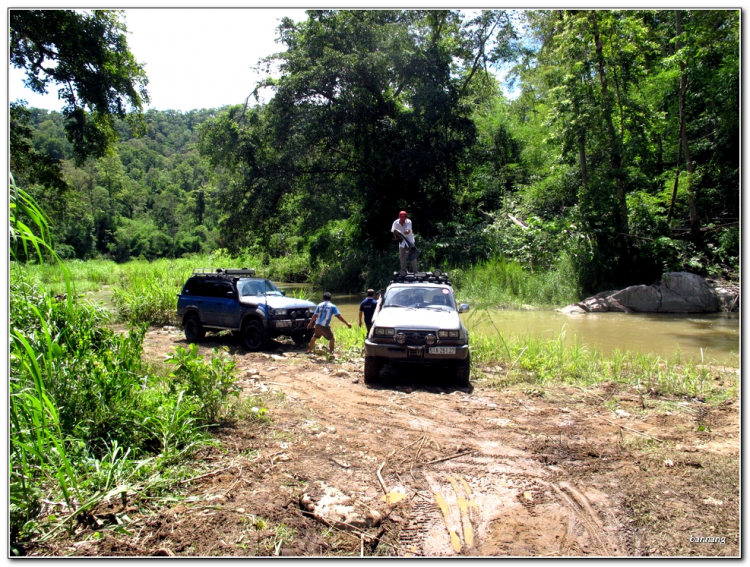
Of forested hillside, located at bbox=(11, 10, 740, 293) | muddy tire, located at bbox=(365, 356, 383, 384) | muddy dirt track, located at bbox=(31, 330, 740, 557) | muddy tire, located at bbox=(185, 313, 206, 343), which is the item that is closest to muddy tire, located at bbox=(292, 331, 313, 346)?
muddy tire, located at bbox=(185, 313, 206, 343)

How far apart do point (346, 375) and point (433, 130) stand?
798 inches

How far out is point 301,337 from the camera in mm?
13641

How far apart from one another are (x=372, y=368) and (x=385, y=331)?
71 centimetres

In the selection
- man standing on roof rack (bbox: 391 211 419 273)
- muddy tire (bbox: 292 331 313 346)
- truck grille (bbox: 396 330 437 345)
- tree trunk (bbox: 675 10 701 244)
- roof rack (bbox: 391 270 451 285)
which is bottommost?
muddy tire (bbox: 292 331 313 346)

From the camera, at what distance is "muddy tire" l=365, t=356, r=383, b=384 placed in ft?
30.1

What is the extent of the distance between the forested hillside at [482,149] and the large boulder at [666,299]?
125 centimetres

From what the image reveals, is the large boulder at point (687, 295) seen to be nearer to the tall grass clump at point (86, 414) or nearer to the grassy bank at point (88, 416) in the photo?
the grassy bank at point (88, 416)

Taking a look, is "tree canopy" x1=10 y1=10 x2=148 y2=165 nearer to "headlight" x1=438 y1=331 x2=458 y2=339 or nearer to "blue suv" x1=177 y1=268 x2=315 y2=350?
"blue suv" x1=177 y1=268 x2=315 y2=350

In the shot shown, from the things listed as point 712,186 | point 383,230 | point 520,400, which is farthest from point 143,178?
point 520,400

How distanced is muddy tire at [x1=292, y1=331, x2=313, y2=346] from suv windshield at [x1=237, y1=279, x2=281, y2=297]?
1.33m

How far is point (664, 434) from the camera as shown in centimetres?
647

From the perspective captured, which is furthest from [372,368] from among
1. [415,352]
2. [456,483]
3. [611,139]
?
[611,139]

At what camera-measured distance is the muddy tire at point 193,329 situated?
13.9 metres

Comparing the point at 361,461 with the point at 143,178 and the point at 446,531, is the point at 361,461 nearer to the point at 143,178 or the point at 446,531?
the point at 446,531
